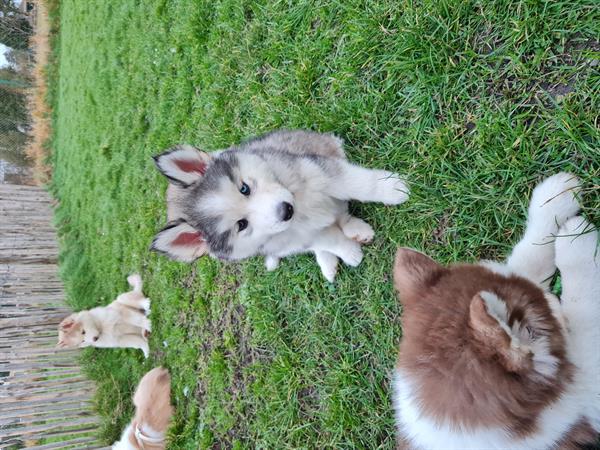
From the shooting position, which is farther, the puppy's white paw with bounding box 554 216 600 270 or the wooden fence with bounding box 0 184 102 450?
the wooden fence with bounding box 0 184 102 450

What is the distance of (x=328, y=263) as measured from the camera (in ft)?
12.1

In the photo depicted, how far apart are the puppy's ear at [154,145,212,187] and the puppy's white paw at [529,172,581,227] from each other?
214 cm

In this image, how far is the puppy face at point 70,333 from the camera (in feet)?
21.7

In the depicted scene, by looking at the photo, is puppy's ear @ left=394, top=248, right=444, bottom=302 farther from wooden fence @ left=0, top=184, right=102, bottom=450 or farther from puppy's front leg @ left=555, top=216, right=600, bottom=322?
wooden fence @ left=0, top=184, right=102, bottom=450

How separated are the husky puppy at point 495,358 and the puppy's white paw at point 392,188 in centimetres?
109

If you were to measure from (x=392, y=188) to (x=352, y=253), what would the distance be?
23.7 inches

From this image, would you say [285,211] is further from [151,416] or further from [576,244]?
[151,416]

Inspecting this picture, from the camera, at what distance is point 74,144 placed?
10.3 m

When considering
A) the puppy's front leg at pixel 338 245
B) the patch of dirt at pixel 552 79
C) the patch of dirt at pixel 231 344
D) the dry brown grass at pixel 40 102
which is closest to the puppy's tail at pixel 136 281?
the patch of dirt at pixel 231 344

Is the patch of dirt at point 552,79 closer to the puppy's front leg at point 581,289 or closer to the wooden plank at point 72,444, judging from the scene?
the puppy's front leg at point 581,289

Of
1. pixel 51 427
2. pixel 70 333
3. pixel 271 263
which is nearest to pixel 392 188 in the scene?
pixel 271 263

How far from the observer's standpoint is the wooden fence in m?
6.75

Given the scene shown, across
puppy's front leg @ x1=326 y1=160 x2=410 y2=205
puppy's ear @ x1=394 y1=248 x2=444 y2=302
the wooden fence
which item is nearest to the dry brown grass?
the wooden fence

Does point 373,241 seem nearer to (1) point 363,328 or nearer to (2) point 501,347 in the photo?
(1) point 363,328
